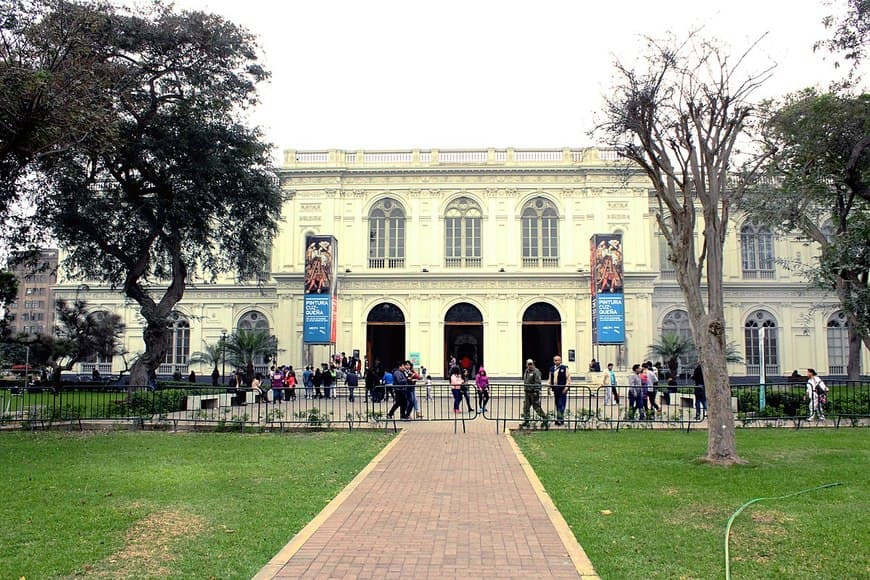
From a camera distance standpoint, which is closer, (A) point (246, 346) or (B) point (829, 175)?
(B) point (829, 175)

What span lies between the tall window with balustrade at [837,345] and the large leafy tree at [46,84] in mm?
40749

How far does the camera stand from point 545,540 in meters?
7.12

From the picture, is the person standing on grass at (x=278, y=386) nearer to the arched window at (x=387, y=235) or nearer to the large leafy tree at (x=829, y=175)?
the arched window at (x=387, y=235)

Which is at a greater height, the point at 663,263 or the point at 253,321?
the point at 663,263

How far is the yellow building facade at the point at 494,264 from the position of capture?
4078cm

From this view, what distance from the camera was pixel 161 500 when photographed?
347 inches

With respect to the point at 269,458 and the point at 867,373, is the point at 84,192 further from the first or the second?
the point at 867,373

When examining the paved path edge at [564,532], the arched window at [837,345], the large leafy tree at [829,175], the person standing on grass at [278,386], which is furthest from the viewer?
the arched window at [837,345]

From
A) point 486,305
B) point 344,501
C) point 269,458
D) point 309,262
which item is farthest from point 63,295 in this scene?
point 344,501

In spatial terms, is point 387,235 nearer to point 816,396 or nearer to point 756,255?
point 756,255

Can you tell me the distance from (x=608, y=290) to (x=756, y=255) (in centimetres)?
1312

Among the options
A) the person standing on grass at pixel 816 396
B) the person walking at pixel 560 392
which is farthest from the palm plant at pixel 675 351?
the person standing on grass at pixel 816 396

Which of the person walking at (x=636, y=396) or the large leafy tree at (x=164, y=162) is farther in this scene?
the large leafy tree at (x=164, y=162)

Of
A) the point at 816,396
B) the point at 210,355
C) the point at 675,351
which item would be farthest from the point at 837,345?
the point at 210,355
